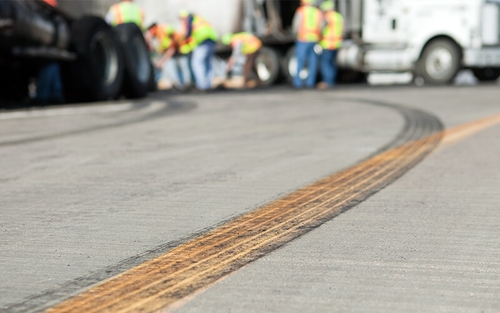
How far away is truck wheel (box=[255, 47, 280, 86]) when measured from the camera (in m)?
24.1

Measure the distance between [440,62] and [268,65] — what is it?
14.1 ft

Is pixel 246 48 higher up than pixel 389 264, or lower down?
lower down

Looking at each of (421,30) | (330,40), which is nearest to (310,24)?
(330,40)

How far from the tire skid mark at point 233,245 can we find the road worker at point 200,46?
13300mm

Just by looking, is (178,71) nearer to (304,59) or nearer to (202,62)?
(202,62)

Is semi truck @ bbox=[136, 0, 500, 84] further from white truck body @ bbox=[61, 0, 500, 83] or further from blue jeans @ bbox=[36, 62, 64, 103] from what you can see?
blue jeans @ bbox=[36, 62, 64, 103]

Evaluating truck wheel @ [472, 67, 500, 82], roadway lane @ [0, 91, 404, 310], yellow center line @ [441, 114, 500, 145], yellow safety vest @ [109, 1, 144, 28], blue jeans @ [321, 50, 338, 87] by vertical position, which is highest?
yellow safety vest @ [109, 1, 144, 28]

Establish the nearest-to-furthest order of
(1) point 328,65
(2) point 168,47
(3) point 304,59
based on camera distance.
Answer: (3) point 304,59 < (1) point 328,65 < (2) point 168,47

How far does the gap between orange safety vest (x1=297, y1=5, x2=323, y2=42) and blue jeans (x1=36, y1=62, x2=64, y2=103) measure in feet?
23.8

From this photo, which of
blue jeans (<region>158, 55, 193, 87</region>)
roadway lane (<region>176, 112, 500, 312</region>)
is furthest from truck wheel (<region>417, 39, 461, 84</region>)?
roadway lane (<region>176, 112, 500, 312</region>)

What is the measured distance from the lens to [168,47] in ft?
75.2

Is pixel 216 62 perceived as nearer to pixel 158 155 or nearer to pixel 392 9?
pixel 392 9

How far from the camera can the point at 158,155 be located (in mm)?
8305

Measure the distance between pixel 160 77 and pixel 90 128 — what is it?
1393cm
